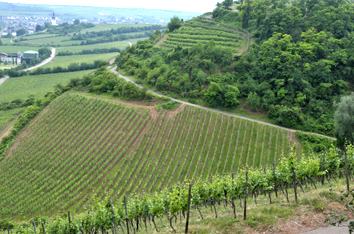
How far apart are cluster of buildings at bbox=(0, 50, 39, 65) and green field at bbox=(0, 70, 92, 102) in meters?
31.9

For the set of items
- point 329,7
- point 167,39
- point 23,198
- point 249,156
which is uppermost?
point 329,7

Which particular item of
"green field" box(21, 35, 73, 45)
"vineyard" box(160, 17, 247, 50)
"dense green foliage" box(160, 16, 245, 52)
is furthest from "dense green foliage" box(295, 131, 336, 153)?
"green field" box(21, 35, 73, 45)

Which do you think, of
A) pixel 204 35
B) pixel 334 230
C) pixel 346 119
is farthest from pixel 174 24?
pixel 334 230

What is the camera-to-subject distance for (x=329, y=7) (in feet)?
199

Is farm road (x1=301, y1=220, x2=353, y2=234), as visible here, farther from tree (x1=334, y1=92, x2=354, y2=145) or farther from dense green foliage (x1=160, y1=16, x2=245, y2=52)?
dense green foliage (x1=160, y1=16, x2=245, y2=52)

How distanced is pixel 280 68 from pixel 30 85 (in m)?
83.5

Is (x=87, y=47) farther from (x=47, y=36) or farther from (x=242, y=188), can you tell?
(x=242, y=188)

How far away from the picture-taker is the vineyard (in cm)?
6881

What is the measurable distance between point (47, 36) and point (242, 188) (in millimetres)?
207240

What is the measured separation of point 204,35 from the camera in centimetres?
7469

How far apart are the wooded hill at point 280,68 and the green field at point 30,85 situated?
1490 inches

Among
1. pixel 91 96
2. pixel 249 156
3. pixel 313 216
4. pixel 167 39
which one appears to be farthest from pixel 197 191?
pixel 167 39

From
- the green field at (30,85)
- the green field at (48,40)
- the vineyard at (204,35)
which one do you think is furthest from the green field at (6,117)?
the green field at (48,40)

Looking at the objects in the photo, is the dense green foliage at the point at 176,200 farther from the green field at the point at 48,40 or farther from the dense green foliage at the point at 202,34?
the green field at the point at 48,40
